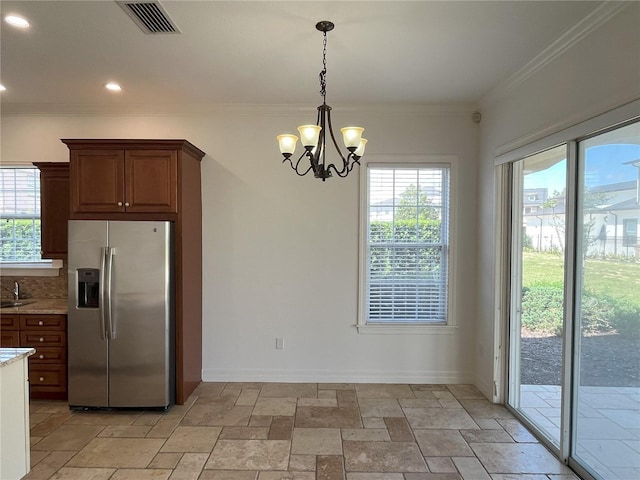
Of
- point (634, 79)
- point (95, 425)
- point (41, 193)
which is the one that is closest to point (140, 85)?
point (41, 193)

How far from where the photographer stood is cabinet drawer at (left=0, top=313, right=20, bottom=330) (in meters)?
3.57

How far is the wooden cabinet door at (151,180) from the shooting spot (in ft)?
11.4

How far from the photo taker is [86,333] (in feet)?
11.3

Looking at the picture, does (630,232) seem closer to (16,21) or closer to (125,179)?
(125,179)

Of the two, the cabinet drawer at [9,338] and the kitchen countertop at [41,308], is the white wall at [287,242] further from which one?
the cabinet drawer at [9,338]

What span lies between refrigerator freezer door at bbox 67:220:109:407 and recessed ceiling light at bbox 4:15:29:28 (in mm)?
1501

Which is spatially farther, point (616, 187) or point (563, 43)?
point (563, 43)

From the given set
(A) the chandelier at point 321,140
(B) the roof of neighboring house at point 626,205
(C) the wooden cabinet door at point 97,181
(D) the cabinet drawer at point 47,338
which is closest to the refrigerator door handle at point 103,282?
(C) the wooden cabinet door at point 97,181

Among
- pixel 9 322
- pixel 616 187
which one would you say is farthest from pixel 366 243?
pixel 9 322

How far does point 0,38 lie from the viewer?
2674 millimetres

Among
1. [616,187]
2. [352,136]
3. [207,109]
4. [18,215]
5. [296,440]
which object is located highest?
[207,109]

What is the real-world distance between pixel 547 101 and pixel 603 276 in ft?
4.41

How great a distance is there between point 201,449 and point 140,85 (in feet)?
10.2

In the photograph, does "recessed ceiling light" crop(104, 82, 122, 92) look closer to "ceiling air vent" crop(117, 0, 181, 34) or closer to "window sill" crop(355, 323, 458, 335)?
"ceiling air vent" crop(117, 0, 181, 34)
